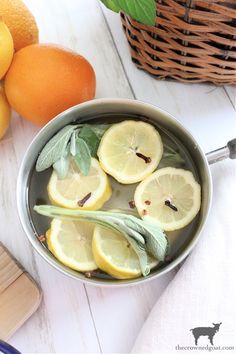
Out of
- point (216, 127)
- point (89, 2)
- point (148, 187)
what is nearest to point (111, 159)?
point (148, 187)

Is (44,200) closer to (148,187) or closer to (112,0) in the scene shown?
(148,187)

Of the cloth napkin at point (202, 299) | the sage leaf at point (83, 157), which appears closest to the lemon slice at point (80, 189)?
the sage leaf at point (83, 157)

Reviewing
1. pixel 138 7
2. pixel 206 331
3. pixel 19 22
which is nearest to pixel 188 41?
pixel 138 7

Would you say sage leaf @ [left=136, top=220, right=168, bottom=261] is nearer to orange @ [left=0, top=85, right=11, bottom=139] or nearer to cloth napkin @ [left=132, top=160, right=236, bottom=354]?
cloth napkin @ [left=132, top=160, right=236, bottom=354]

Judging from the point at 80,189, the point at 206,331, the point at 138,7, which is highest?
the point at 138,7

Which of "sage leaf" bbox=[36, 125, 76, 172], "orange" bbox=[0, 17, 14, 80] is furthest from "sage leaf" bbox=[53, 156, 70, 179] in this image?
"orange" bbox=[0, 17, 14, 80]

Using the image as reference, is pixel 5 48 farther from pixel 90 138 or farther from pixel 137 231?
pixel 137 231
